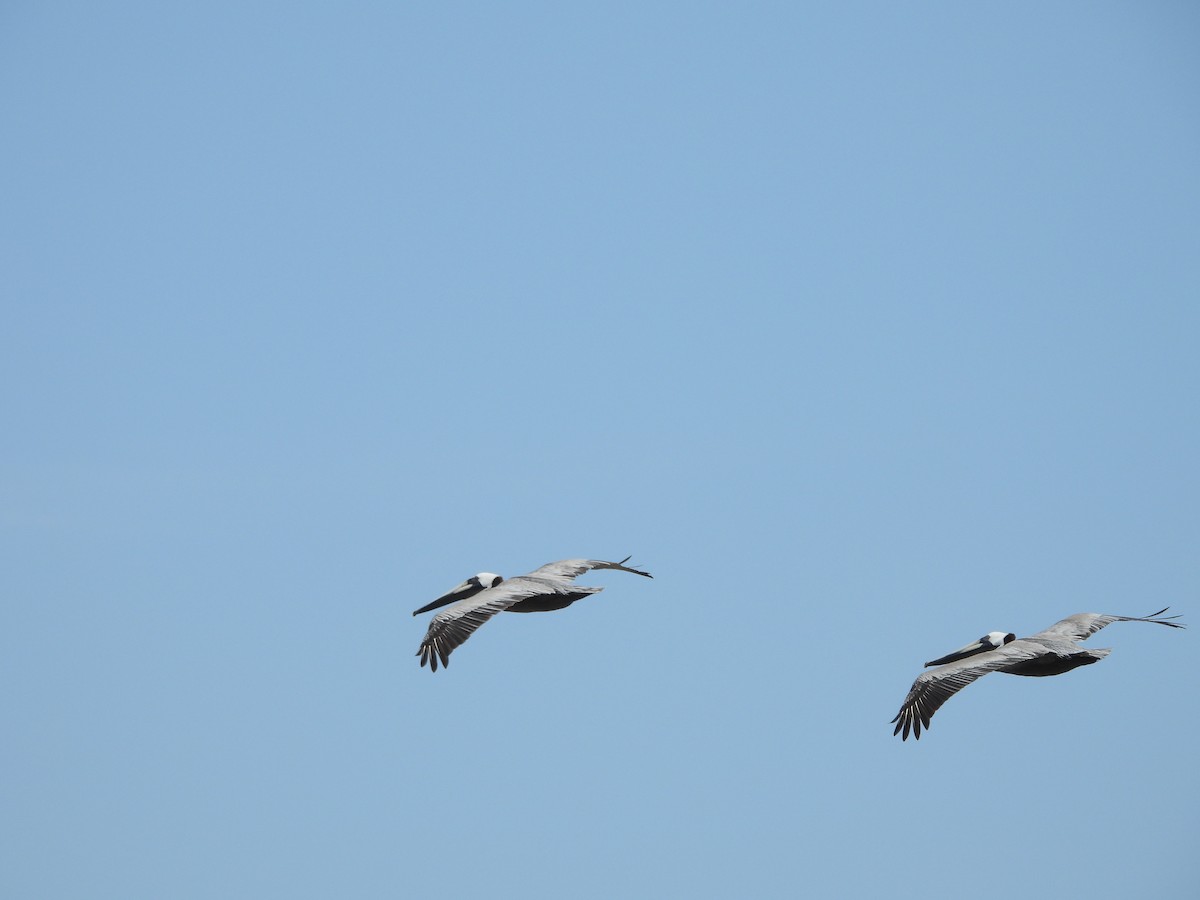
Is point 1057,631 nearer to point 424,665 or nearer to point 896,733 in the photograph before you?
point 896,733

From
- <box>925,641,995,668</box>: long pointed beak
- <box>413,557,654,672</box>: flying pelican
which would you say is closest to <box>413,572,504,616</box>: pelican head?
<box>413,557,654,672</box>: flying pelican

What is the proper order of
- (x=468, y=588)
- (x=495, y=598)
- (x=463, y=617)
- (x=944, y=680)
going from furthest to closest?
(x=468, y=588) < (x=495, y=598) < (x=463, y=617) < (x=944, y=680)

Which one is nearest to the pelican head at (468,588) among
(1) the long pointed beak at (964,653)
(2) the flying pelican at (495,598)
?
(2) the flying pelican at (495,598)

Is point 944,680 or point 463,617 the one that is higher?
point 463,617

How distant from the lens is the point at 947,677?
110 ft

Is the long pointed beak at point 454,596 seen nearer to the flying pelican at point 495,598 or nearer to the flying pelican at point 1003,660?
the flying pelican at point 495,598

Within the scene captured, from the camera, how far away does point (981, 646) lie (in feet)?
117

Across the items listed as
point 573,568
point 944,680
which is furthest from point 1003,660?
point 573,568

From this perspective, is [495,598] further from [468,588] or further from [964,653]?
[964,653]

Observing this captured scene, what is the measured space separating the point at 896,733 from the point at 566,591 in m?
7.78

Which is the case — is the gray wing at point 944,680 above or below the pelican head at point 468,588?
below

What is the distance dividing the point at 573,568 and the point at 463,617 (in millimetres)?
4808

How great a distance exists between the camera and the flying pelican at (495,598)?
3434cm

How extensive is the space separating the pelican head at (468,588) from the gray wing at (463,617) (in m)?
0.91
